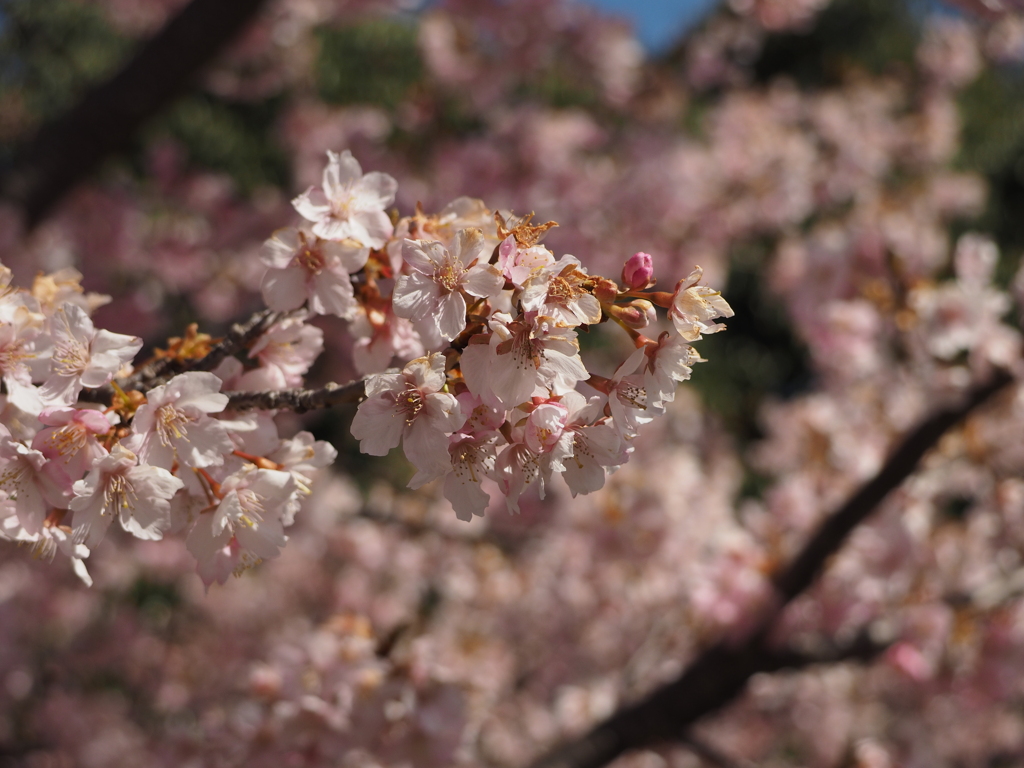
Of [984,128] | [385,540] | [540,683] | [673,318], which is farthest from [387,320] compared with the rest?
[984,128]

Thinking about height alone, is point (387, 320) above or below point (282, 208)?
above

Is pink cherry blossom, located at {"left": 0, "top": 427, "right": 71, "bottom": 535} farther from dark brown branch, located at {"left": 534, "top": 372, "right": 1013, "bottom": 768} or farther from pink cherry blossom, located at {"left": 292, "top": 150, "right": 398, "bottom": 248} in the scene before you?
dark brown branch, located at {"left": 534, "top": 372, "right": 1013, "bottom": 768}

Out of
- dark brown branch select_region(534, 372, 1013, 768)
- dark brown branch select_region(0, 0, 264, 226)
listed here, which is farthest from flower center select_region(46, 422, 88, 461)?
dark brown branch select_region(0, 0, 264, 226)

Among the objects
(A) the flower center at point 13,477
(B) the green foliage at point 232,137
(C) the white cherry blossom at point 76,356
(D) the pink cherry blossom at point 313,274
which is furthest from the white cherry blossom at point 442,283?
(B) the green foliage at point 232,137

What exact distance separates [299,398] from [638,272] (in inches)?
12.2

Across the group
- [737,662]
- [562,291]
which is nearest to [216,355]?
[562,291]

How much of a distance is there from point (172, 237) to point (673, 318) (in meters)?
2.96

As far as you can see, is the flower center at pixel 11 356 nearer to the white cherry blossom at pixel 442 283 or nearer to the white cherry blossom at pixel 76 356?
the white cherry blossom at pixel 76 356

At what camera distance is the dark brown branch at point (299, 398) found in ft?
2.32

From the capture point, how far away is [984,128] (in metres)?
8.30

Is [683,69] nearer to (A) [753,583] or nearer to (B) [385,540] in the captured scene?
(B) [385,540]

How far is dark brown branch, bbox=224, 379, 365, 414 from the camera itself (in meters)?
0.71

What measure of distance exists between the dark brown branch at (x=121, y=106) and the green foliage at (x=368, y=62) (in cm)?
526

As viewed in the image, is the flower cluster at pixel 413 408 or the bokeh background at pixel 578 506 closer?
the flower cluster at pixel 413 408
